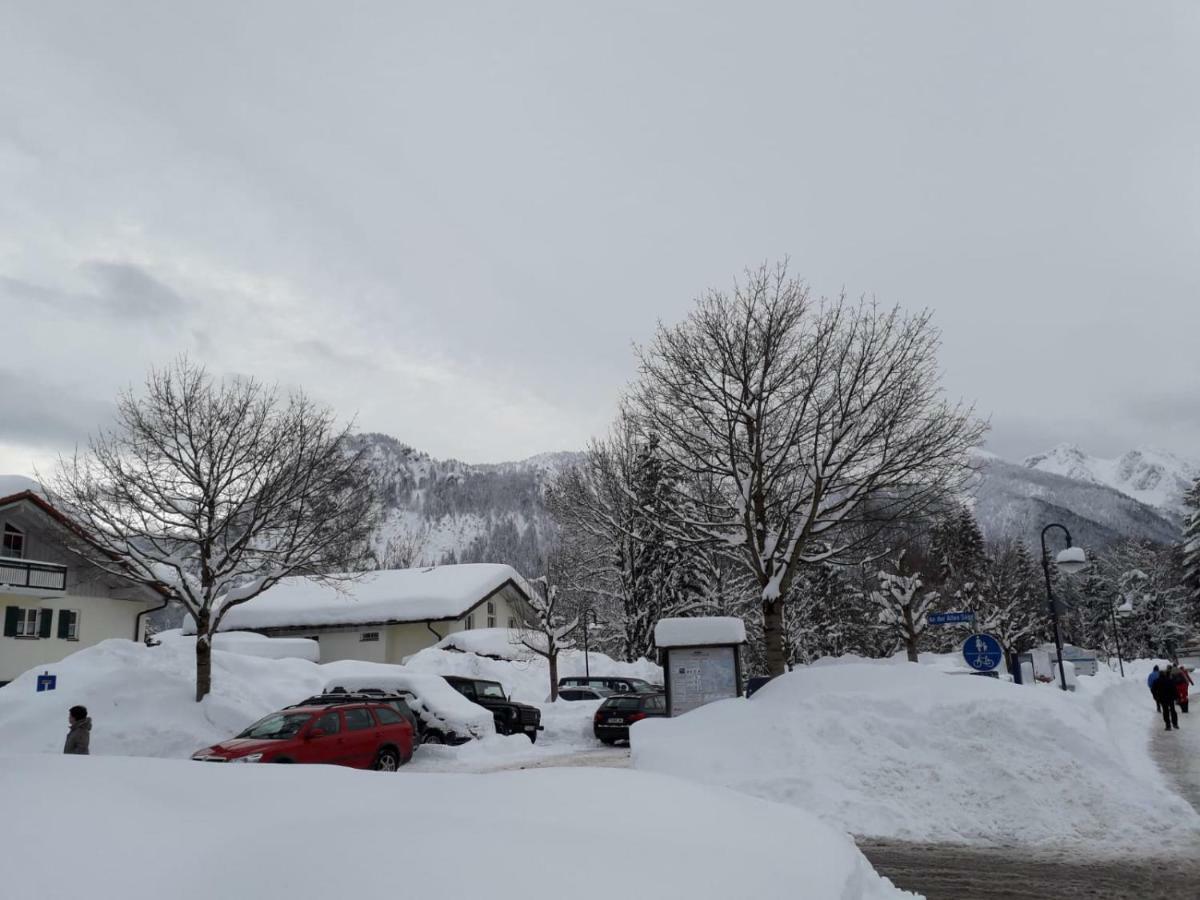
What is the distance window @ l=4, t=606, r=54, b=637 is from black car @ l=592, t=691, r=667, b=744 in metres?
21.1

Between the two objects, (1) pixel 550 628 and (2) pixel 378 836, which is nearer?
(2) pixel 378 836

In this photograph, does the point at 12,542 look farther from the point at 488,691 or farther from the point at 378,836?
the point at 378,836

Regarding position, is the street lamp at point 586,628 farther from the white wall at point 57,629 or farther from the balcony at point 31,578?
the balcony at point 31,578

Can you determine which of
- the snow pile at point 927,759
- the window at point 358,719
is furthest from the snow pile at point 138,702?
the snow pile at point 927,759

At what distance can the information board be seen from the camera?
730 inches

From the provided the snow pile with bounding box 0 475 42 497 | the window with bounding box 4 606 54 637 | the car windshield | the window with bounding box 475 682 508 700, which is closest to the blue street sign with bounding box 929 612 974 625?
the car windshield

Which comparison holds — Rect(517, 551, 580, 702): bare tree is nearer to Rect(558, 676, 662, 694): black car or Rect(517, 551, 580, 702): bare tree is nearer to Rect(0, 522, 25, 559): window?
Rect(558, 676, 662, 694): black car

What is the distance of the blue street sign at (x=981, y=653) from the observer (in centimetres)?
1591

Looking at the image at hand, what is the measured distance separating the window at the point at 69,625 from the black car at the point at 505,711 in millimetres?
15894

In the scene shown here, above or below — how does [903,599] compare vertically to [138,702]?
above

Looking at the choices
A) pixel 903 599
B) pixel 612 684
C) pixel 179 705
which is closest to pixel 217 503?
pixel 179 705

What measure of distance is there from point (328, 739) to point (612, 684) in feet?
61.8

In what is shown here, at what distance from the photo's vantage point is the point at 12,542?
30000 millimetres

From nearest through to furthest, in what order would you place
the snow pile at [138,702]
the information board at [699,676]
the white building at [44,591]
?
Result: the information board at [699,676] → the snow pile at [138,702] → the white building at [44,591]
